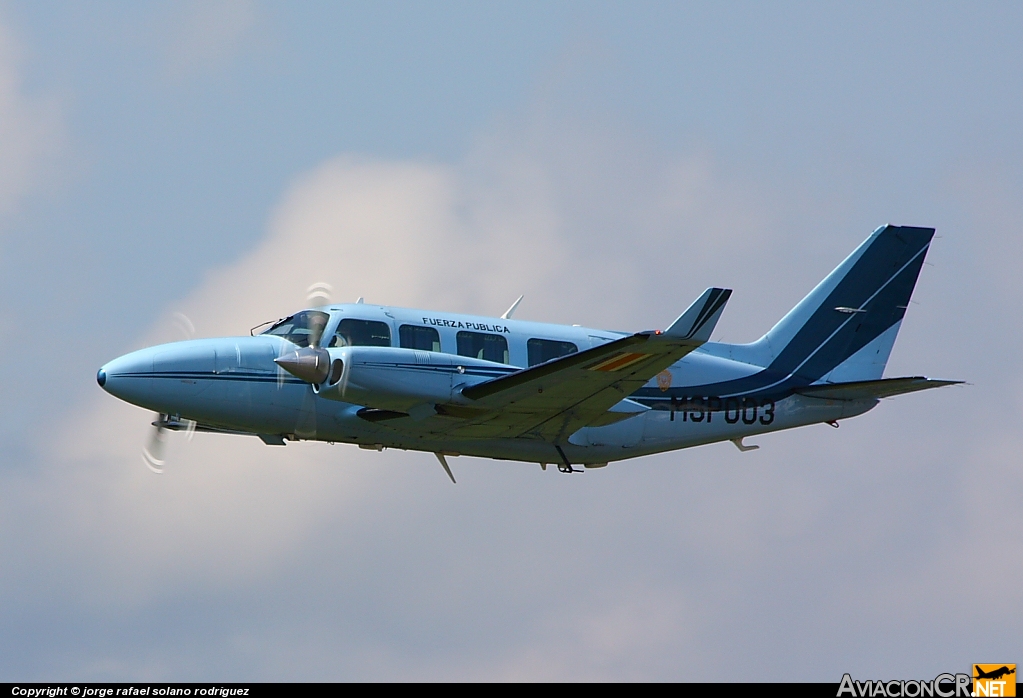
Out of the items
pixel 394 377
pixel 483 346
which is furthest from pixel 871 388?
pixel 394 377

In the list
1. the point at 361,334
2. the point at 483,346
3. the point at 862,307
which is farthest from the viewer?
the point at 862,307

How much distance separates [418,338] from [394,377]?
156 cm

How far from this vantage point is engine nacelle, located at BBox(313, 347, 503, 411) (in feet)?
72.2

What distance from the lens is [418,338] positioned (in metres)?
23.6

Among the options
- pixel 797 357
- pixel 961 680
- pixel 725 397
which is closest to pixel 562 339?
pixel 725 397

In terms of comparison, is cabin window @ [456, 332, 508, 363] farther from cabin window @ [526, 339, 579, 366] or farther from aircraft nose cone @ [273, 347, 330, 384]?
aircraft nose cone @ [273, 347, 330, 384]

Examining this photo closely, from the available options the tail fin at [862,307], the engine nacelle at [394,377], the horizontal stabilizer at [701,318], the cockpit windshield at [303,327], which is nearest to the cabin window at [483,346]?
the engine nacelle at [394,377]

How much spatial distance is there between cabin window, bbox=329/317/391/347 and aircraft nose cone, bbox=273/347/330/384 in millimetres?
872

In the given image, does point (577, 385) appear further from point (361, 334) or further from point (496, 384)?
point (361, 334)

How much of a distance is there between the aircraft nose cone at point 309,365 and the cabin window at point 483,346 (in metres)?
2.53

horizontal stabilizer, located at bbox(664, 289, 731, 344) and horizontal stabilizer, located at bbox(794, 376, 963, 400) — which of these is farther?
horizontal stabilizer, located at bbox(794, 376, 963, 400)

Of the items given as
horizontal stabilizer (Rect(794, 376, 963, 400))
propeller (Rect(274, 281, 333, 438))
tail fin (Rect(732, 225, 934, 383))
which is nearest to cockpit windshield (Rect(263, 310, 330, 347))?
propeller (Rect(274, 281, 333, 438))

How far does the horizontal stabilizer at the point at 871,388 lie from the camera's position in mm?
24938

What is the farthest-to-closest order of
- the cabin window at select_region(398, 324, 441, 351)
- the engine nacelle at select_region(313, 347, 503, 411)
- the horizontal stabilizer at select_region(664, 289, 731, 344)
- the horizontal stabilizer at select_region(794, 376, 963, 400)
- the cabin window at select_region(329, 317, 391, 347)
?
1. the horizontal stabilizer at select_region(794, 376, 963, 400)
2. the cabin window at select_region(398, 324, 441, 351)
3. the cabin window at select_region(329, 317, 391, 347)
4. the engine nacelle at select_region(313, 347, 503, 411)
5. the horizontal stabilizer at select_region(664, 289, 731, 344)
